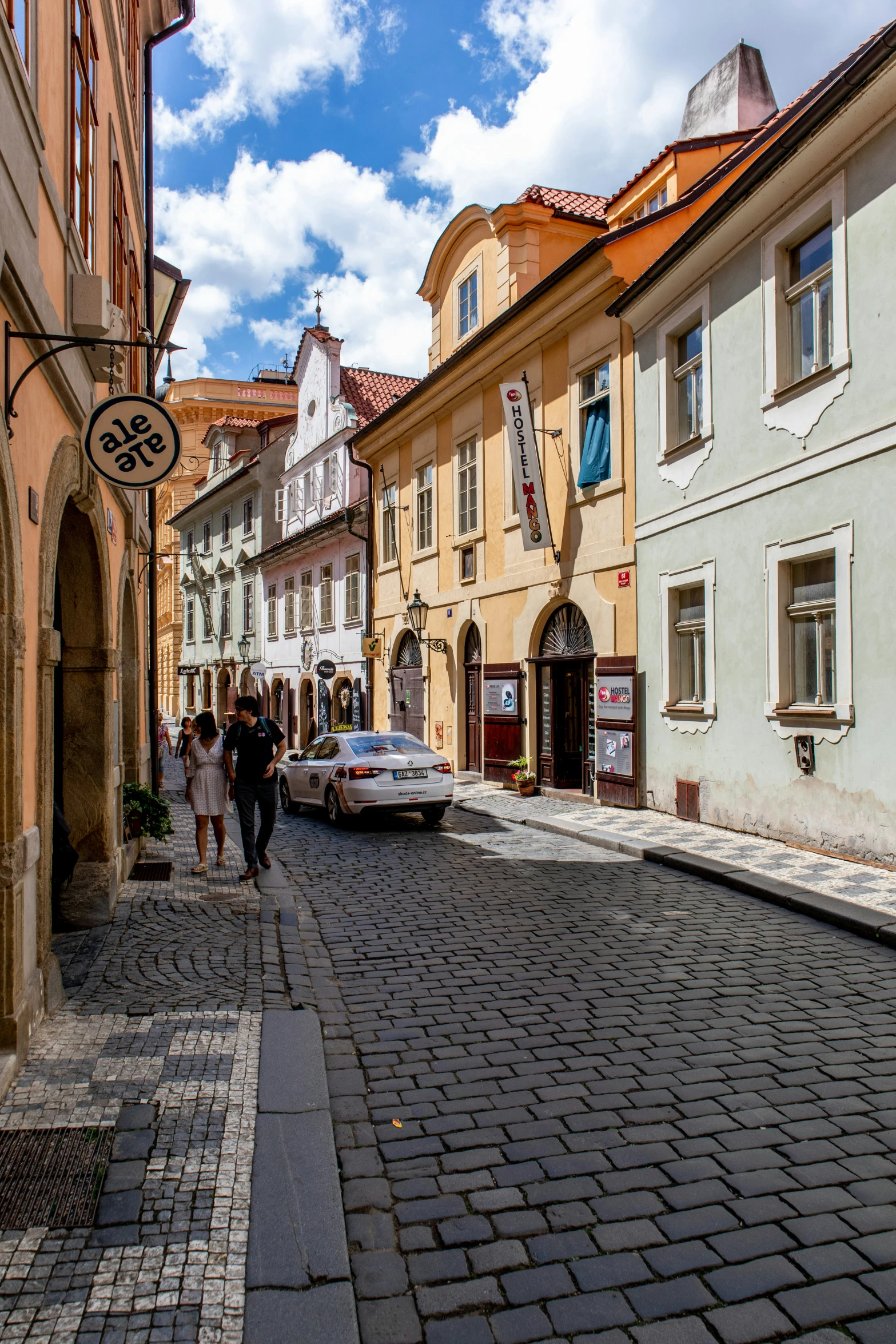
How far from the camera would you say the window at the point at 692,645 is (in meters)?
12.9

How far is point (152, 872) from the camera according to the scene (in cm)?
980

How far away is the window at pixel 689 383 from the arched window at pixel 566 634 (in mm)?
3671

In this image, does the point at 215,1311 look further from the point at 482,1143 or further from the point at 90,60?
the point at 90,60

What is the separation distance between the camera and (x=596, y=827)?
1250 centimetres

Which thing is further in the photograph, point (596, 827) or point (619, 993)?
point (596, 827)

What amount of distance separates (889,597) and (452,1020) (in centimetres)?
594

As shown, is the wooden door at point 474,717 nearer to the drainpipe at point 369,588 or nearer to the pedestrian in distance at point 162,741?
the drainpipe at point 369,588

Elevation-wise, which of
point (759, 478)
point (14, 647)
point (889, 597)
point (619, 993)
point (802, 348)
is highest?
point (802, 348)

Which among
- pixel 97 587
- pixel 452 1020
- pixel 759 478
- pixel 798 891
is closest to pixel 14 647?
pixel 452 1020

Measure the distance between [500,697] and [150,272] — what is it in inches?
358

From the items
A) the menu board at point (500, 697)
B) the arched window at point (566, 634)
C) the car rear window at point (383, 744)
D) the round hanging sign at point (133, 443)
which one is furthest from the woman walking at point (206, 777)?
the menu board at point (500, 697)

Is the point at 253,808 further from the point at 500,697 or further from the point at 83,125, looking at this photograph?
the point at 500,697

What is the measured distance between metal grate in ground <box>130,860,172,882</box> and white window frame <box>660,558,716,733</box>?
6569 millimetres

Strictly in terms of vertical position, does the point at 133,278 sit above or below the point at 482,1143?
above
